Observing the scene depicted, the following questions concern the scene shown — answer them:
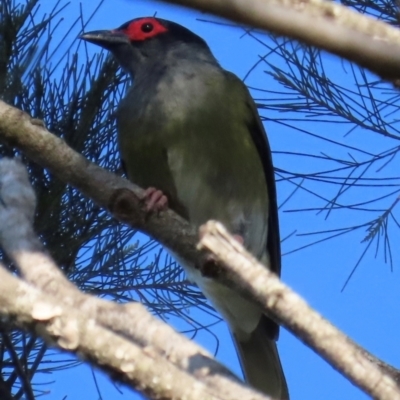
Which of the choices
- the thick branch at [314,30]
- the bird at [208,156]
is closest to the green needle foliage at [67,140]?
the bird at [208,156]

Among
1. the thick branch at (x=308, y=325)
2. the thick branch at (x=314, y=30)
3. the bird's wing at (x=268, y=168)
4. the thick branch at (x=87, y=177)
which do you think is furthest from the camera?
the bird's wing at (x=268, y=168)

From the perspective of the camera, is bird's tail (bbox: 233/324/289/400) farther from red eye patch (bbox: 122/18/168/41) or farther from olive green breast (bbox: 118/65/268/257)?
red eye patch (bbox: 122/18/168/41)

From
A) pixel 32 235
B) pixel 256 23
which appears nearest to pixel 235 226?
pixel 32 235

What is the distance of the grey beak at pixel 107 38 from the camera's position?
89.4 inches

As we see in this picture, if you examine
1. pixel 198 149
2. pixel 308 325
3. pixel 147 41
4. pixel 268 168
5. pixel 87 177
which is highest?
pixel 147 41

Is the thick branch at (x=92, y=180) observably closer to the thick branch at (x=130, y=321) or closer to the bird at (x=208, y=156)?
the thick branch at (x=130, y=321)

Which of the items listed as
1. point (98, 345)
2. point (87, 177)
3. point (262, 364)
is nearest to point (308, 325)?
point (98, 345)

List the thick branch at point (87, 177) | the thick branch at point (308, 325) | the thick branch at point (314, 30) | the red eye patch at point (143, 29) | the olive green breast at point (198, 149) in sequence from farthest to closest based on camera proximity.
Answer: the red eye patch at point (143, 29) < the olive green breast at point (198, 149) < the thick branch at point (87, 177) < the thick branch at point (308, 325) < the thick branch at point (314, 30)

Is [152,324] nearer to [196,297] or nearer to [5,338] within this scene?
[5,338]

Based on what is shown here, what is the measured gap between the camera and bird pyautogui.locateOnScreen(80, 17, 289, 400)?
209 centimetres

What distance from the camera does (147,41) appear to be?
2494 millimetres

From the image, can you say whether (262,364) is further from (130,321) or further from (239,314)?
(130,321)

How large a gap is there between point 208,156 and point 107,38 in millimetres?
527

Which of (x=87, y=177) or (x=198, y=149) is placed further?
(x=198, y=149)
